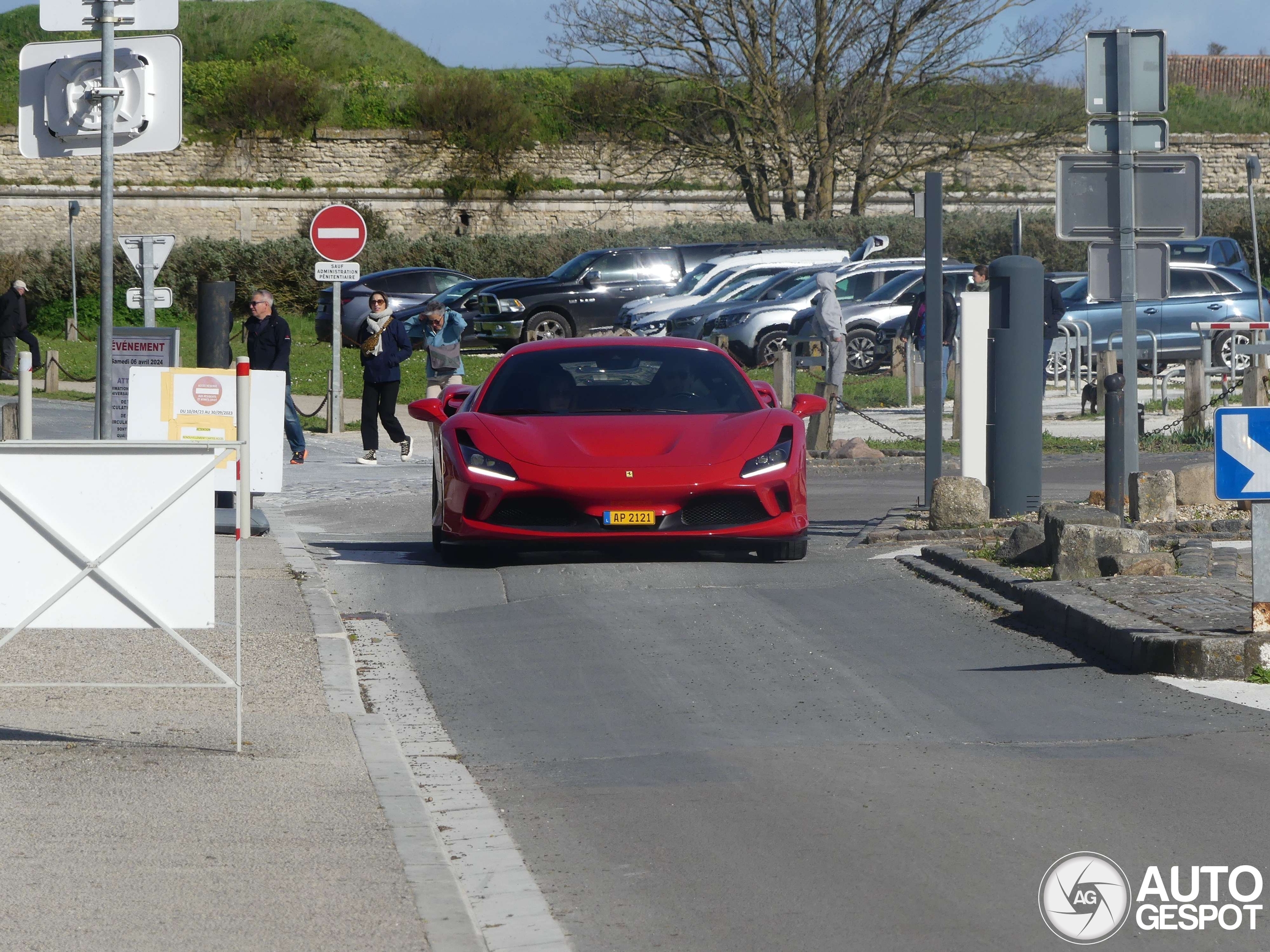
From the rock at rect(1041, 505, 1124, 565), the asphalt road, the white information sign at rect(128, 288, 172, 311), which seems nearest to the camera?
the asphalt road

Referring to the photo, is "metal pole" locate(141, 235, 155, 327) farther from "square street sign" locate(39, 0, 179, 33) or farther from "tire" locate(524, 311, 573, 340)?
"tire" locate(524, 311, 573, 340)

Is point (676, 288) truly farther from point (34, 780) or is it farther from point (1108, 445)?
point (34, 780)

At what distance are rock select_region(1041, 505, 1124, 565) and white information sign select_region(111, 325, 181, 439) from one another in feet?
19.0

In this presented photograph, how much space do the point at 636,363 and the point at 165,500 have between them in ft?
20.7

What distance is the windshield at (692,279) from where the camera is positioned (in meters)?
34.4

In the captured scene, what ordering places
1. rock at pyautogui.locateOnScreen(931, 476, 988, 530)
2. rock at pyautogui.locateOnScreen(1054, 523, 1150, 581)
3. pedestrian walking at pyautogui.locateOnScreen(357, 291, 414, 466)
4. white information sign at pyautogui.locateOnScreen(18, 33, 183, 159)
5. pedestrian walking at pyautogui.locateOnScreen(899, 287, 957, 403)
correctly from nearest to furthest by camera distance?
white information sign at pyautogui.locateOnScreen(18, 33, 183, 159) < rock at pyautogui.locateOnScreen(1054, 523, 1150, 581) < rock at pyautogui.locateOnScreen(931, 476, 988, 530) < pedestrian walking at pyautogui.locateOnScreen(357, 291, 414, 466) < pedestrian walking at pyautogui.locateOnScreen(899, 287, 957, 403)

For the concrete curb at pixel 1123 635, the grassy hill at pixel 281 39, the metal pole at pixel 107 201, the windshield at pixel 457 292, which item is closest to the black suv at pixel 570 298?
the windshield at pixel 457 292

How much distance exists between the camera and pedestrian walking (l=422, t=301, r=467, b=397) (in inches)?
813

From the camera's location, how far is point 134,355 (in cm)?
1220

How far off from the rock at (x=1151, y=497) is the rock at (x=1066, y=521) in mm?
1369

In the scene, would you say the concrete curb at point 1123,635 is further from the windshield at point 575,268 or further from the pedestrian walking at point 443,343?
the windshield at point 575,268

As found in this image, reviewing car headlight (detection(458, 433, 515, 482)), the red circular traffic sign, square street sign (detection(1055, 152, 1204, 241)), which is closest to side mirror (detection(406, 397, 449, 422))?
car headlight (detection(458, 433, 515, 482))

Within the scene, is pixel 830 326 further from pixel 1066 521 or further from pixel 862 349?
pixel 1066 521

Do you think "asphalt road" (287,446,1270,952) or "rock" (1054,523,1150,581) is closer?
"asphalt road" (287,446,1270,952)
